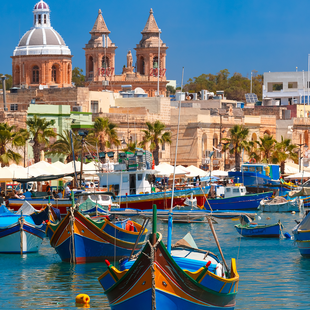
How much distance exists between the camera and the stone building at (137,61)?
9256 centimetres

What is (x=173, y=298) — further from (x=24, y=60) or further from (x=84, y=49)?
(x=84, y=49)

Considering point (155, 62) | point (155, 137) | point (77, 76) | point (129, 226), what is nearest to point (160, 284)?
point (129, 226)

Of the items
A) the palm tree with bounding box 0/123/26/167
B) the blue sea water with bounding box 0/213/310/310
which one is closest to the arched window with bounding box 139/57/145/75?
the palm tree with bounding box 0/123/26/167

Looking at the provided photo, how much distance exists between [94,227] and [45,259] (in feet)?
12.1

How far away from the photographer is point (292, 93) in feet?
333

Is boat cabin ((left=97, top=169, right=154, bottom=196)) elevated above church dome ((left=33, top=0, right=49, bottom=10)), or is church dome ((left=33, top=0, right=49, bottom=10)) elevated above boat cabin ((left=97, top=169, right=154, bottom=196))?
church dome ((left=33, top=0, right=49, bottom=10))

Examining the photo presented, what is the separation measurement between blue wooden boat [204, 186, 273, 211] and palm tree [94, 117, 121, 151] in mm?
12210

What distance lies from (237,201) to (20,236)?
928 inches

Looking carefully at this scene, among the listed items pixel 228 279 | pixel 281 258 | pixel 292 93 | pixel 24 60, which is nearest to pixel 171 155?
pixel 24 60

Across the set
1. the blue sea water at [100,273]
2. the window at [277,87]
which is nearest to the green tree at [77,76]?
the window at [277,87]

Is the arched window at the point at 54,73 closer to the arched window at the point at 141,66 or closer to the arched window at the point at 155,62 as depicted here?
the arched window at the point at 141,66

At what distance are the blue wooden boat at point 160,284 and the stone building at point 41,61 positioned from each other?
6615 centimetres

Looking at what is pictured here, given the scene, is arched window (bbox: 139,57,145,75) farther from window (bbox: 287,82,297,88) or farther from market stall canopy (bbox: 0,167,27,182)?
market stall canopy (bbox: 0,167,27,182)

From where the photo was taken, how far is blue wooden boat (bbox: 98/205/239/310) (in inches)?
593
